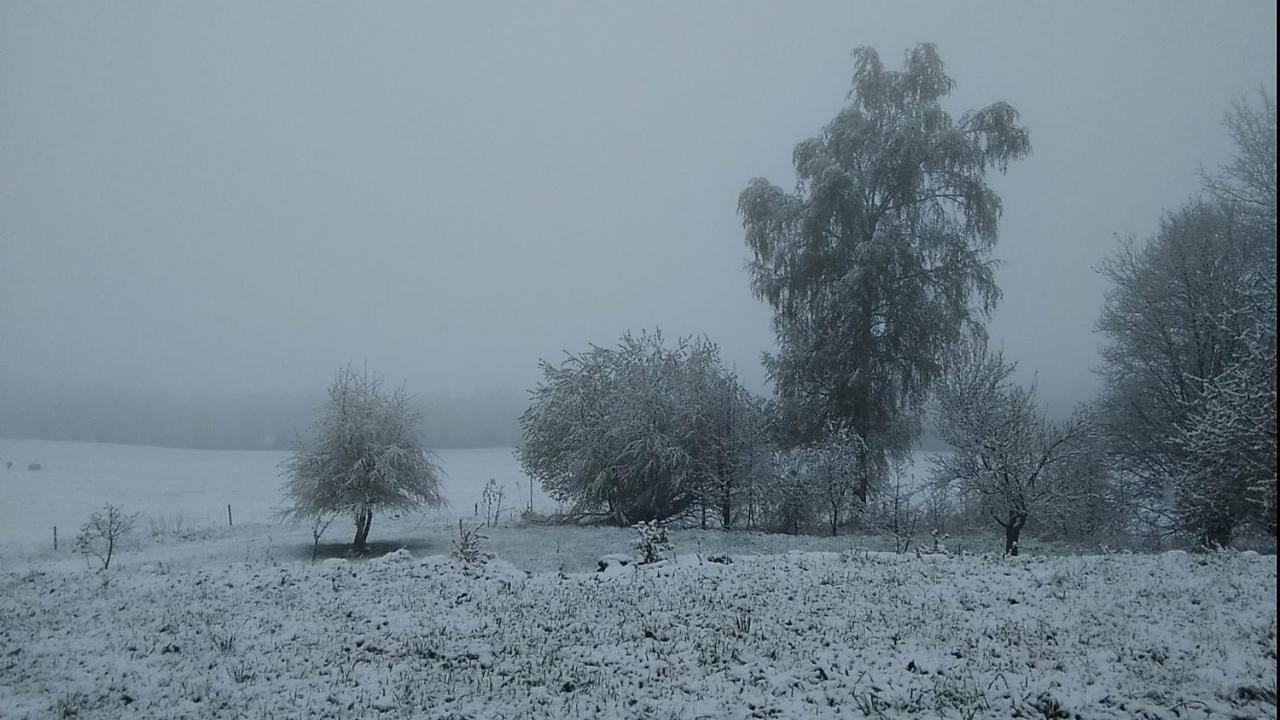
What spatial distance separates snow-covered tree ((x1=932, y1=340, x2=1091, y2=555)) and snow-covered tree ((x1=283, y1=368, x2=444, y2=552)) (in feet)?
57.2

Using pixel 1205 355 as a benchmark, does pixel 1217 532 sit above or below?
below

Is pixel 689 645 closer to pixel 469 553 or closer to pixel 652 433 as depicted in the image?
pixel 469 553

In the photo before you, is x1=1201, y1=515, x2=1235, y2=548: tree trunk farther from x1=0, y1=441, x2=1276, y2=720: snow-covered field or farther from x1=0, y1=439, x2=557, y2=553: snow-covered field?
x1=0, y1=439, x2=557, y2=553: snow-covered field

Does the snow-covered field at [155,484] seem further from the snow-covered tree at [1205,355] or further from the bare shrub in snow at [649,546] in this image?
the snow-covered tree at [1205,355]

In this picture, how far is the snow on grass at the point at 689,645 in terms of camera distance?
20.2ft

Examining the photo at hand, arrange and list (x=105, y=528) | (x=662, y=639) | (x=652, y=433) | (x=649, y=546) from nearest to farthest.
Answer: (x=662, y=639)
(x=649, y=546)
(x=105, y=528)
(x=652, y=433)

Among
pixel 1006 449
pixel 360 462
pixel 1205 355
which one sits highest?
pixel 1205 355

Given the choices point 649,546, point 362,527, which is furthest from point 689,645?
point 362,527

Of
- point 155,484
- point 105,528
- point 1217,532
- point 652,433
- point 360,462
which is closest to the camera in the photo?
point 1217,532

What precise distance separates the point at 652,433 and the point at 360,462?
10.2 metres

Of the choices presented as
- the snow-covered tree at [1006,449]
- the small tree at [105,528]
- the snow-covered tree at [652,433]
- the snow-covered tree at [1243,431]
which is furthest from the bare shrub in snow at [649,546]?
the small tree at [105,528]

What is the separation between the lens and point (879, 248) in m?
19.2

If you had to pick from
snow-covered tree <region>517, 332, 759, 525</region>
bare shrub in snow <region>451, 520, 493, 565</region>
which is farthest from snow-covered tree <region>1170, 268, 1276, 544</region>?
snow-covered tree <region>517, 332, 759, 525</region>

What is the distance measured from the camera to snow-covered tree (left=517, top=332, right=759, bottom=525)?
75.8ft
